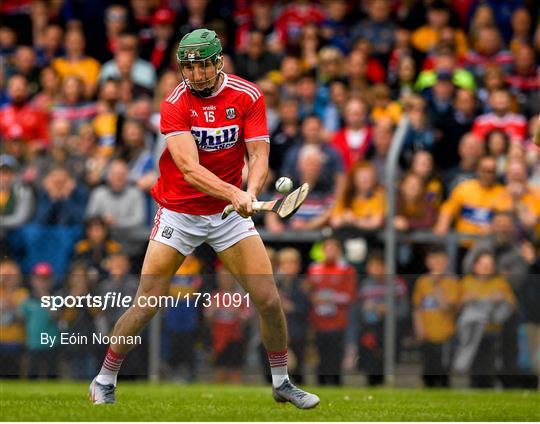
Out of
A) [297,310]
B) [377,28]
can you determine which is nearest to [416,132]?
[297,310]

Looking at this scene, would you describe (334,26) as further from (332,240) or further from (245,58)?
(332,240)

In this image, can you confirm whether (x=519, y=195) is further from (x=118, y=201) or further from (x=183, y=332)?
(x=118, y=201)

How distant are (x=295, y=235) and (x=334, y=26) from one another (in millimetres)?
5013

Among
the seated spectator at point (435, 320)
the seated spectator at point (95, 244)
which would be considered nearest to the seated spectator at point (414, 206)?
the seated spectator at point (435, 320)

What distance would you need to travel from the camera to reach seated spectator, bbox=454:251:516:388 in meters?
13.1

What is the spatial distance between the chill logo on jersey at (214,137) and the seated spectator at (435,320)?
14.4 ft

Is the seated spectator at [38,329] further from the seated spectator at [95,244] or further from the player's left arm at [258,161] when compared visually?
the player's left arm at [258,161]

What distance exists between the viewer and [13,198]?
14.5 meters

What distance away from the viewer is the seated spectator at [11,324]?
515 inches

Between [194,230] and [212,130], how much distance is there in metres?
0.72

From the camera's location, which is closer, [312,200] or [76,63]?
[312,200]

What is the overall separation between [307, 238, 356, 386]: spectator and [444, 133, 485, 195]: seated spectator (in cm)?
160

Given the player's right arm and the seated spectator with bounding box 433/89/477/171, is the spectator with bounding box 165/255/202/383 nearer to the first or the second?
the seated spectator with bounding box 433/89/477/171

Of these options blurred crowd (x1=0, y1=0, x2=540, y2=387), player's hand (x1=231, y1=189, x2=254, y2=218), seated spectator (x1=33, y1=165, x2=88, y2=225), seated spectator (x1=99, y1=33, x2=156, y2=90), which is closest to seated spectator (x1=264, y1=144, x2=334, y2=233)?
blurred crowd (x1=0, y1=0, x2=540, y2=387)
